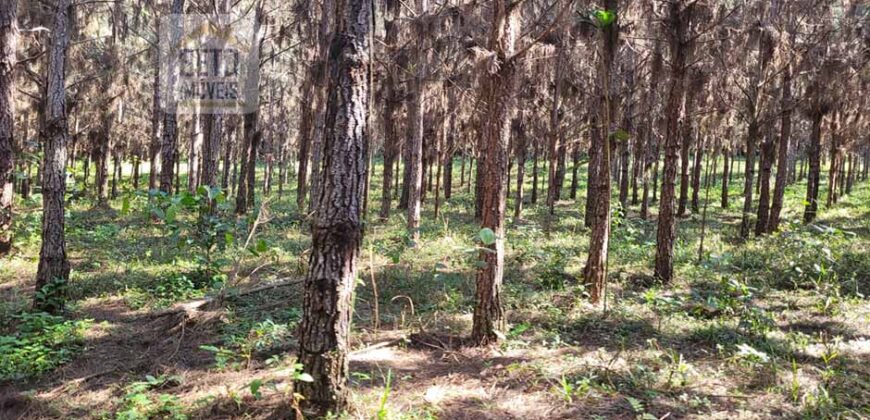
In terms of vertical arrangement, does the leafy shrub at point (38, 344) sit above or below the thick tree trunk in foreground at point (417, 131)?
below

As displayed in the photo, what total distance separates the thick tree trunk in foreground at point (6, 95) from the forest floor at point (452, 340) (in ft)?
4.84

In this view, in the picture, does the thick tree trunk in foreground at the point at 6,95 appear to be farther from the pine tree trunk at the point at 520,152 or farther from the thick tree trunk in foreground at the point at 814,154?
the thick tree trunk in foreground at the point at 814,154

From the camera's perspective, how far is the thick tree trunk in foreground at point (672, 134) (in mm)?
10070

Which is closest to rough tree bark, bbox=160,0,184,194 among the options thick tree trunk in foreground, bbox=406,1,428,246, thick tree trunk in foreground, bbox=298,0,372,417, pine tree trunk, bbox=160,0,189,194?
pine tree trunk, bbox=160,0,189,194

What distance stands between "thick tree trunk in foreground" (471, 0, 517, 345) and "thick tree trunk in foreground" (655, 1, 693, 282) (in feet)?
15.8

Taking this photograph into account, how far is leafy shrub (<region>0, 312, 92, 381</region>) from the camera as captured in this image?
19.8 feet

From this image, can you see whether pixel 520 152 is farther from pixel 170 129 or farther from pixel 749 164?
pixel 170 129

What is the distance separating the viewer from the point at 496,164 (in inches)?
266

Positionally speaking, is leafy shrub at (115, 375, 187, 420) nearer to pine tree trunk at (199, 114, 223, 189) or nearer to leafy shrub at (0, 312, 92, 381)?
leafy shrub at (0, 312, 92, 381)

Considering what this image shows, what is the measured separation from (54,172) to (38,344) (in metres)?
2.62

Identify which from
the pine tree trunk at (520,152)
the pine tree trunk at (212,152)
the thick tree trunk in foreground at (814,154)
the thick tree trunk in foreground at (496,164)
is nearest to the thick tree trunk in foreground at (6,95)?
the pine tree trunk at (212,152)

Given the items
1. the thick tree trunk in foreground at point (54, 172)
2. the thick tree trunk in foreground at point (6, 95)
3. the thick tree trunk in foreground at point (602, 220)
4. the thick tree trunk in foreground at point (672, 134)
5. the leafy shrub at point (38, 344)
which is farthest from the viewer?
the thick tree trunk in foreground at point (6, 95)

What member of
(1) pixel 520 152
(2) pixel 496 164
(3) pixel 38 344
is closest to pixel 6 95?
(3) pixel 38 344

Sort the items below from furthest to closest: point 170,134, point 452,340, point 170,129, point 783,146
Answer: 1. point 170,129
2. point 170,134
3. point 783,146
4. point 452,340
